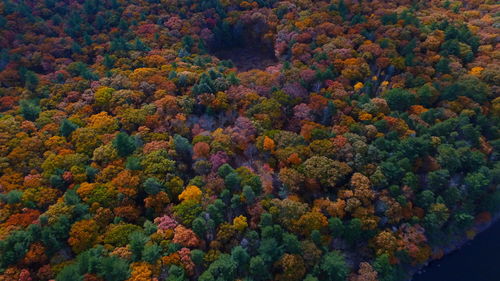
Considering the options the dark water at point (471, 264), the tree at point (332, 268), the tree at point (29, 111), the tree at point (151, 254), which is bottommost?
the dark water at point (471, 264)

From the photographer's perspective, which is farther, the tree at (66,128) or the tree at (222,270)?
the tree at (66,128)

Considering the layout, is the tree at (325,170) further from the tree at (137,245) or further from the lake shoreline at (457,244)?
the tree at (137,245)

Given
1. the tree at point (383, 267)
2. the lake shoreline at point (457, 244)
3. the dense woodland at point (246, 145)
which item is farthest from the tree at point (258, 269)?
the lake shoreline at point (457, 244)

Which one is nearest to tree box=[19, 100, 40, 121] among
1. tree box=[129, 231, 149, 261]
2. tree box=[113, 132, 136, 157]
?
tree box=[113, 132, 136, 157]

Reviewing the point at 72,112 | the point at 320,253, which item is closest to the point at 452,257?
the point at 320,253

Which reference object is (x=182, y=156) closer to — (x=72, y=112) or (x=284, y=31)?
(x=72, y=112)
